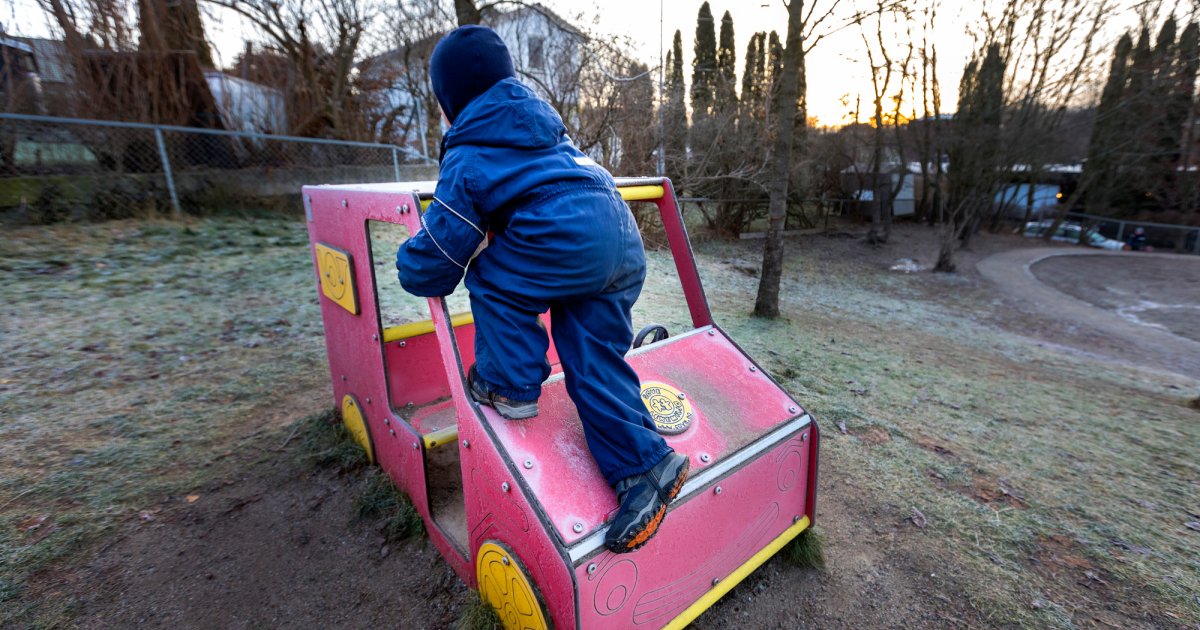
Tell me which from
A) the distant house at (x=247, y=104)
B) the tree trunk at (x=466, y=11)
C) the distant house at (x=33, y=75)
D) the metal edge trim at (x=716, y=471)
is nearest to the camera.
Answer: the metal edge trim at (x=716, y=471)

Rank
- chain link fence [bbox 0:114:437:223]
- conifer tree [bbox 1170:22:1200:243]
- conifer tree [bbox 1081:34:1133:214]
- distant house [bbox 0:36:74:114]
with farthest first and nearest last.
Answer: conifer tree [bbox 1170:22:1200:243] < conifer tree [bbox 1081:34:1133:214] < distant house [bbox 0:36:74:114] < chain link fence [bbox 0:114:437:223]

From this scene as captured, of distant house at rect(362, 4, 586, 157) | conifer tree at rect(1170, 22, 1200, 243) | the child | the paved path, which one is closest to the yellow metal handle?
the child

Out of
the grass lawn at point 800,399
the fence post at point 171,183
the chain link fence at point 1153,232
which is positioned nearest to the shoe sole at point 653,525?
the grass lawn at point 800,399

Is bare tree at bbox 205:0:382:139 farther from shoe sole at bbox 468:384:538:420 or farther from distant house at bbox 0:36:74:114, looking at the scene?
shoe sole at bbox 468:384:538:420

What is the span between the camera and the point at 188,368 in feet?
12.7

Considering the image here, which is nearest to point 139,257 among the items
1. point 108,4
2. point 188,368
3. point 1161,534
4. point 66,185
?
point 66,185

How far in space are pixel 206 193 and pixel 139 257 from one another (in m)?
2.06

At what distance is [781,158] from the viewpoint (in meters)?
6.27

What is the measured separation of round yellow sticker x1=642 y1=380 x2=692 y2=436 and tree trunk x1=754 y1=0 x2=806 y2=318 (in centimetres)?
447

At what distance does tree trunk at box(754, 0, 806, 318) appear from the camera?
235 inches

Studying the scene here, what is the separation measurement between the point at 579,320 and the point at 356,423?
5.67 ft

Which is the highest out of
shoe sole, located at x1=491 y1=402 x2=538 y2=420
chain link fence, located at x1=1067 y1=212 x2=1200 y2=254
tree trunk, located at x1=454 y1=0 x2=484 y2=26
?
tree trunk, located at x1=454 y1=0 x2=484 y2=26

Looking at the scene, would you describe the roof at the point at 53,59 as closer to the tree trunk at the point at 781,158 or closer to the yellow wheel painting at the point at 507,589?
the tree trunk at the point at 781,158

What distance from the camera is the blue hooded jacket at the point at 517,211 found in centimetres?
159
